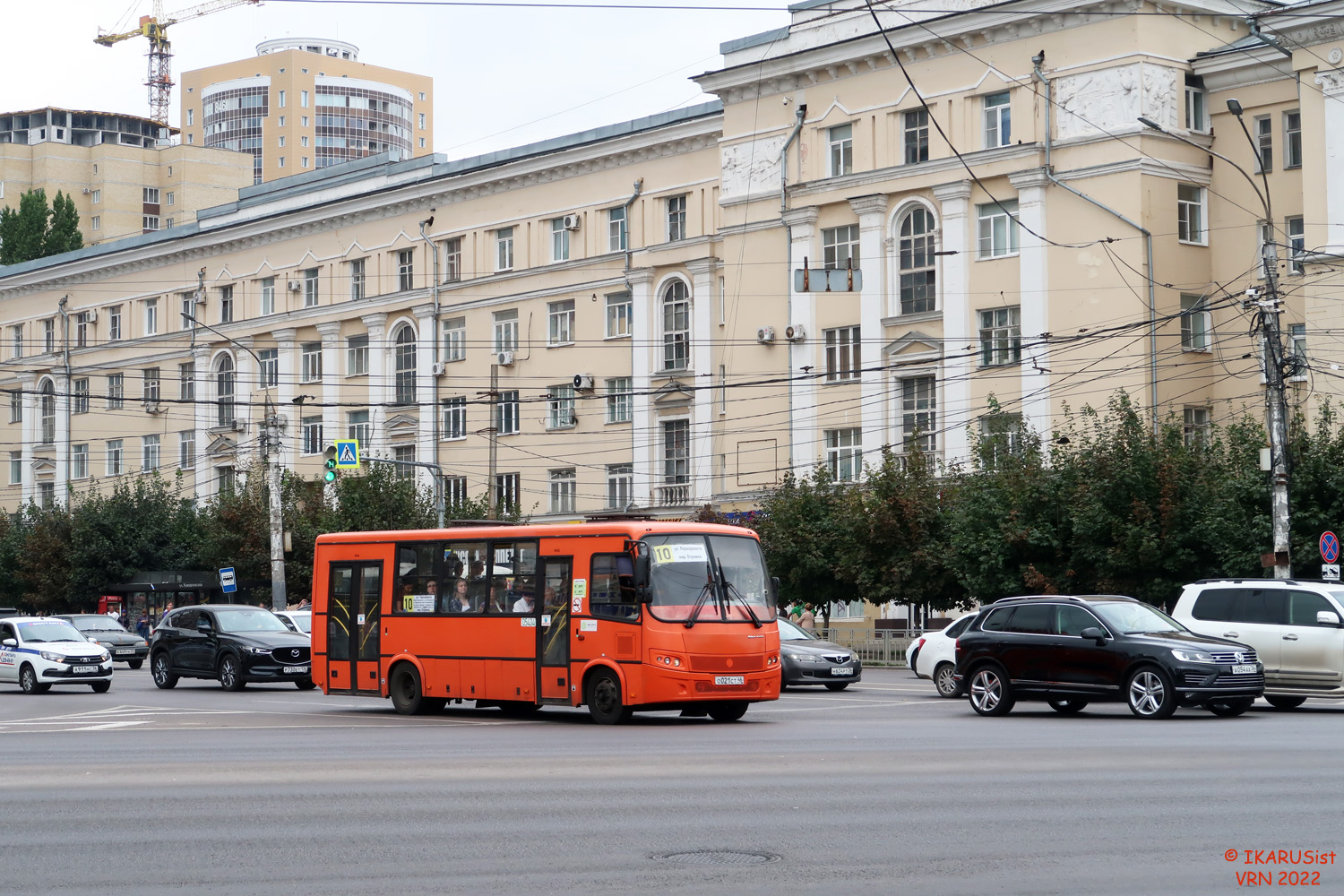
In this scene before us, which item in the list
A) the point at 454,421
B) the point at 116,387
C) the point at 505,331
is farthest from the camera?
the point at 116,387

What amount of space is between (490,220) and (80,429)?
2879 cm

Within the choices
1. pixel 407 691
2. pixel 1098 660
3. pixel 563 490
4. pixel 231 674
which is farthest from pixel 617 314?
pixel 1098 660

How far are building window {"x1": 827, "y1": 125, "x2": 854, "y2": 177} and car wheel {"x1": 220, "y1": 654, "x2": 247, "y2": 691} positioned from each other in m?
26.0

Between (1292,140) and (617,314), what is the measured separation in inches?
921

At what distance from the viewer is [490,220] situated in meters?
64.6

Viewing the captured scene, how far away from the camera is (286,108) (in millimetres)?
169500

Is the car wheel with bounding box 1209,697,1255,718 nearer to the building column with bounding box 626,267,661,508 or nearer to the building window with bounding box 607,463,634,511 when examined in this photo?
the building column with bounding box 626,267,661,508

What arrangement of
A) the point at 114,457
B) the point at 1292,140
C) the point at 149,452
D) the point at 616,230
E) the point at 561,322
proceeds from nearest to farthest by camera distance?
the point at 1292,140, the point at 616,230, the point at 561,322, the point at 149,452, the point at 114,457

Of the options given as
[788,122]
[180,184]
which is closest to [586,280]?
[788,122]

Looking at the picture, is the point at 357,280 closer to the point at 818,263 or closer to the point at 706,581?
the point at 818,263

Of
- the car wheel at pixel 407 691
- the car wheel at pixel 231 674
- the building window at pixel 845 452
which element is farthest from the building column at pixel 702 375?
the car wheel at pixel 407 691

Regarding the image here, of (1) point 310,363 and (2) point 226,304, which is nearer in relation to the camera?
(1) point 310,363

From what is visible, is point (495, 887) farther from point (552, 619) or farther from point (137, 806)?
point (552, 619)

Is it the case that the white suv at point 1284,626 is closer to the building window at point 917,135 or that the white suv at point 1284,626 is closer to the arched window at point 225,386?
the building window at point 917,135
